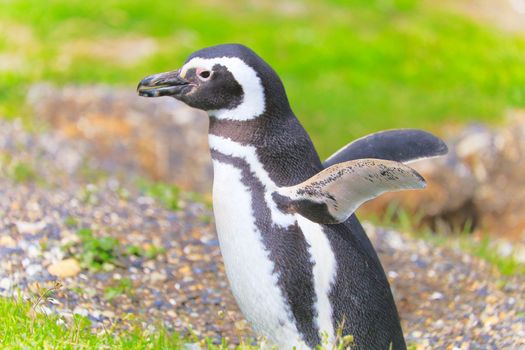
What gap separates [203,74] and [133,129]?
17.4ft

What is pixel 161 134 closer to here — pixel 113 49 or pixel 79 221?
A: pixel 113 49

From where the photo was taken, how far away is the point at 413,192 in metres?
8.46

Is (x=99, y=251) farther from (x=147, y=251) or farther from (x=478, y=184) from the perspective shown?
(x=478, y=184)

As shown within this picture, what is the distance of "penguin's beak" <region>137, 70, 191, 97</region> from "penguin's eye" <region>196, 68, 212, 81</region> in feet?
0.20

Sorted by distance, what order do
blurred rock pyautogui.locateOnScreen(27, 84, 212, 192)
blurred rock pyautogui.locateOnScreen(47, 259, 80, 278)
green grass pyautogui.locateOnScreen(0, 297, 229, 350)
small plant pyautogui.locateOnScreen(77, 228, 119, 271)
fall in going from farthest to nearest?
blurred rock pyautogui.locateOnScreen(27, 84, 212, 192) < small plant pyautogui.locateOnScreen(77, 228, 119, 271) < blurred rock pyautogui.locateOnScreen(47, 259, 80, 278) < green grass pyautogui.locateOnScreen(0, 297, 229, 350)

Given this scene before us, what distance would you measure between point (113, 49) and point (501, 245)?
5384 millimetres

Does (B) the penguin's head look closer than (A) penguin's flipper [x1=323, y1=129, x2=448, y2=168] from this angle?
Yes

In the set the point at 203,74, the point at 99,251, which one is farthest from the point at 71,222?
the point at 203,74

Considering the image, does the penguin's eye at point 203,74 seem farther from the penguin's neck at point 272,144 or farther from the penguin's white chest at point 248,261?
the penguin's white chest at point 248,261

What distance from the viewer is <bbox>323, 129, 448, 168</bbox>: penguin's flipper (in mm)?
3848

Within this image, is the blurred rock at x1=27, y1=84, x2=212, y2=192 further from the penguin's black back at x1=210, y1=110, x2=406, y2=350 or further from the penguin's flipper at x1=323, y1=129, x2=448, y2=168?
the penguin's black back at x1=210, y1=110, x2=406, y2=350

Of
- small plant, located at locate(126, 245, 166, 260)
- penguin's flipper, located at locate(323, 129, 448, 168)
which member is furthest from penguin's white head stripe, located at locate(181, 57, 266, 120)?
small plant, located at locate(126, 245, 166, 260)

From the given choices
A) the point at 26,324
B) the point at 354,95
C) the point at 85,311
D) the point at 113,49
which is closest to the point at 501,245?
the point at 354,95

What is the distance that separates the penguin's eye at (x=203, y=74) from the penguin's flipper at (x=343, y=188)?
538mm
